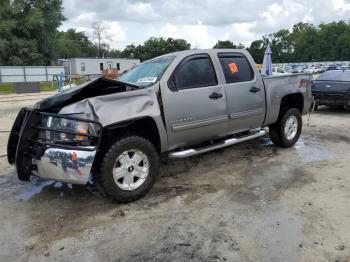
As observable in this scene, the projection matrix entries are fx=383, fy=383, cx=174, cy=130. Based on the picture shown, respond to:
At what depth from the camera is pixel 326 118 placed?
11305 mm

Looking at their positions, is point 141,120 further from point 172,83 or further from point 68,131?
point 68,131

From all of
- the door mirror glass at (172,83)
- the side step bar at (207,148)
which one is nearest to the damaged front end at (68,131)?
the door mirror glass at (172,83)

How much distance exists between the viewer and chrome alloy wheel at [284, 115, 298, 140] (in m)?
7.12

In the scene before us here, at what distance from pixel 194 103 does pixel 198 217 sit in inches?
64.8

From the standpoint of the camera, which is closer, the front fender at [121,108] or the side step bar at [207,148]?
the front fender at [121,108]

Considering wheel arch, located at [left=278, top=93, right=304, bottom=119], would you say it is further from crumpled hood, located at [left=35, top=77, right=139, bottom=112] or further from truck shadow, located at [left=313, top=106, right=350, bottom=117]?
truck shadow, located at [left=313, top=106, right=350, bottom=117]

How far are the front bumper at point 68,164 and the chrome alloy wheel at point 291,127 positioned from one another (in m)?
4.20

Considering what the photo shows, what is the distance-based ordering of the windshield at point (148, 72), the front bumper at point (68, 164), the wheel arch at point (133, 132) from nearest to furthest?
the front bumper at point (68, 164)
the wheel arch at point (133, 132)
the windshield at point (148, 72)

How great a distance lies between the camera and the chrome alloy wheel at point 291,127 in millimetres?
7121

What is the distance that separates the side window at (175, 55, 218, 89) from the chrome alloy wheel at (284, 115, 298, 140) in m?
2.22

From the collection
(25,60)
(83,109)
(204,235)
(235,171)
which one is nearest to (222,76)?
(235,171)

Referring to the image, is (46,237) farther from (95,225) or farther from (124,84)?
(124,84)

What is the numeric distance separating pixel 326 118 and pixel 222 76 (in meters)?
6.79

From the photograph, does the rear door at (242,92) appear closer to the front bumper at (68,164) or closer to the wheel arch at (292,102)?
the wheel arch at (292,102)
